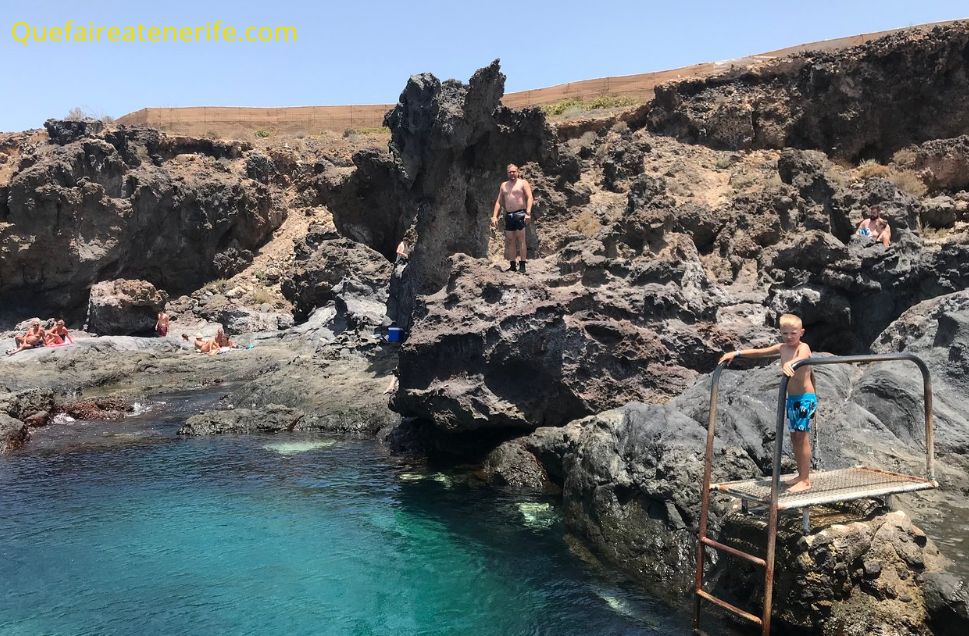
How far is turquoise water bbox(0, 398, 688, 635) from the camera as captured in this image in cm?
631

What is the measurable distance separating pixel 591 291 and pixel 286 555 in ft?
18.0

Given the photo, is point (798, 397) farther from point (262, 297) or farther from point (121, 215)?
point (121, 215)

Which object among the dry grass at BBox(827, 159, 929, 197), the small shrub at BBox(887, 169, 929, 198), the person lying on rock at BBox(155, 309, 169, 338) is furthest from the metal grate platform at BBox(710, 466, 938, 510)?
the person lying on rock at BBox(155, 309, 169, 338)

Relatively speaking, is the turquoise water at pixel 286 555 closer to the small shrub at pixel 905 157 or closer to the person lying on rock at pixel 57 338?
the person lying on rock at pixel 57 338

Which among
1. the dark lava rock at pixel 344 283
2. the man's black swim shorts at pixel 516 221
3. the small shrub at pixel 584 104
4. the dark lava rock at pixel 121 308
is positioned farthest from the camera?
the small shrub at pixel 584 104

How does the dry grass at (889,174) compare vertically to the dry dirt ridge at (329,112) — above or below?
below

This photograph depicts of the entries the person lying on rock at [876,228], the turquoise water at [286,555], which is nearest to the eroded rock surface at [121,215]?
the turquoise water at [286,555]

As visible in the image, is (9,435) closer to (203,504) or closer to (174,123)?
(203,504)

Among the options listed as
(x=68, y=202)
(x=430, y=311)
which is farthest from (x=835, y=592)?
(x=68, y=202)

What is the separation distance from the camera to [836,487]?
5.10 metres

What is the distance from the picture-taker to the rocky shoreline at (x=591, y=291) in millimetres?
6996

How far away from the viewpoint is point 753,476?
677 centimetres

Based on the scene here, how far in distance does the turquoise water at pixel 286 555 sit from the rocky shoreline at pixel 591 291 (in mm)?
755

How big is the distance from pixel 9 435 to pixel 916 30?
30.2m
